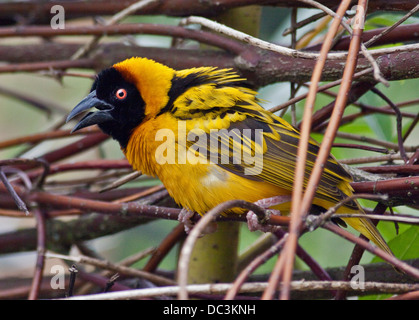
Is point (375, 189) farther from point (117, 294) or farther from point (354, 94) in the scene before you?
point (117, 294)

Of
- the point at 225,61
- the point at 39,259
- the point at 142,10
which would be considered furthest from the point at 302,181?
the point at 142,10

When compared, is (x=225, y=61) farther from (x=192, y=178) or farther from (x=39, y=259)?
(x=39, y=259)

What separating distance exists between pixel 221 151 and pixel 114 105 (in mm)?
647

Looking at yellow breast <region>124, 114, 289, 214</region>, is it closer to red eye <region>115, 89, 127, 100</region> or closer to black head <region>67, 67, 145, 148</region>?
black head <region>67, 67, 145, 148</region>

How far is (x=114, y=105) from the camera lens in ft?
8.36

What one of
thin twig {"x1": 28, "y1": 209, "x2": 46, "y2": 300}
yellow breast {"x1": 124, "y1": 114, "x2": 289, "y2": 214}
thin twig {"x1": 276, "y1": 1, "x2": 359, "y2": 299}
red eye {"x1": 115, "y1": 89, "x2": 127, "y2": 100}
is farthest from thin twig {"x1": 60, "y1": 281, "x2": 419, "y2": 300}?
red eye {"x1": 115, "y1": 89, "x2": 127, "y2": 100}

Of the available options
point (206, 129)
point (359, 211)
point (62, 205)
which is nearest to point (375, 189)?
point (359, 211)

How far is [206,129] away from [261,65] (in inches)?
17.1

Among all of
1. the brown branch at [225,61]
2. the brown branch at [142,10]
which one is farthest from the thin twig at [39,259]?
the brown branch at [142,10]

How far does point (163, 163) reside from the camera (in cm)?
223

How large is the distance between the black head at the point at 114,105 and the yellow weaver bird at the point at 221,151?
7 centimetres

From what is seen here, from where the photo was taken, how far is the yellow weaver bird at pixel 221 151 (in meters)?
2.16

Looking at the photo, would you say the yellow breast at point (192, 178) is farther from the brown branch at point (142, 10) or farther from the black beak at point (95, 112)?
the brown branch at point (142, 10)

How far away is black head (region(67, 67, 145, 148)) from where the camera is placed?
2475 mm
